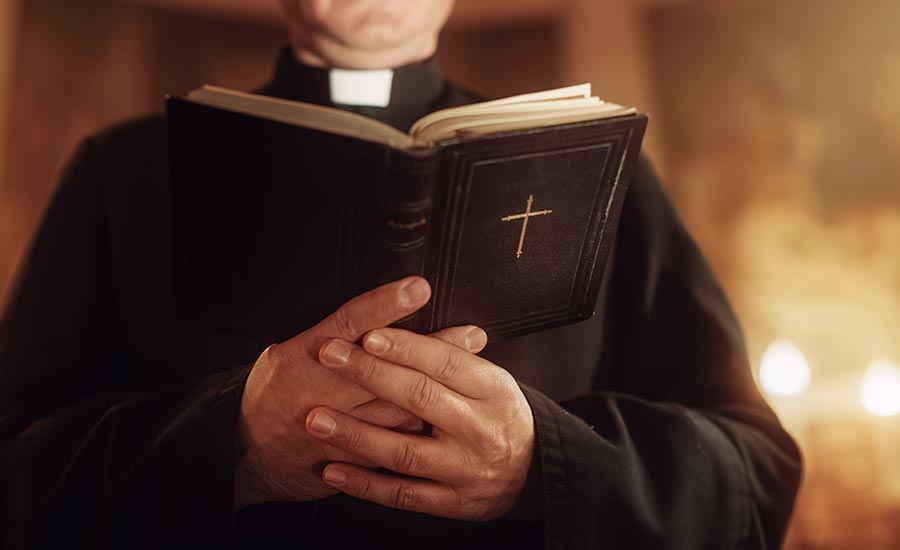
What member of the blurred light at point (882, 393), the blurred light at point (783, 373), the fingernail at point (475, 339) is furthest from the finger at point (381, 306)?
the blurred light at point (882, 393)

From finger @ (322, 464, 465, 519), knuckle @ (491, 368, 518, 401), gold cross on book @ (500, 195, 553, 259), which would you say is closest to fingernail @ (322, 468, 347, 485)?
finger @ (322, 464, 465, 519)

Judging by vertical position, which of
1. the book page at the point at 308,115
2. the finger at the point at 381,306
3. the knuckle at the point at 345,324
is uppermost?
the book page at the point at 308,115

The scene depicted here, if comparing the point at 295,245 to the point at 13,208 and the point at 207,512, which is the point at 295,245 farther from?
the point at 13,208

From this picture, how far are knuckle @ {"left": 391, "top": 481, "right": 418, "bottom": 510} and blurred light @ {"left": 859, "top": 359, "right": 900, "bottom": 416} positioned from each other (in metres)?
3.96

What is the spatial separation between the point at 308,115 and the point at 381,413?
16.4 inches

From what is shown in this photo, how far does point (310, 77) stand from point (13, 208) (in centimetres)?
359

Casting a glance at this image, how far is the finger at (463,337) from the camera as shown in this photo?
4.32 feet

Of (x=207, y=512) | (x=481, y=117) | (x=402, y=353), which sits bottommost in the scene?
(x=207, y=512)

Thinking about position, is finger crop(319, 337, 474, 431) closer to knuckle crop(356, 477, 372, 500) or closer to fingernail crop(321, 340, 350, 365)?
fingernail crop(321, 340, 350, 365)

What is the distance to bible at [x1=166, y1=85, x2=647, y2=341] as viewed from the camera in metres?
1.19

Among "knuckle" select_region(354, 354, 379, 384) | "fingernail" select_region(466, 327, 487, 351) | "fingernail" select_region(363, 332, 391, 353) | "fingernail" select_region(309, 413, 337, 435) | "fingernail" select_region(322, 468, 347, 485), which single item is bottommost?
"fingernail" select_region(322, 468, 347, 485)

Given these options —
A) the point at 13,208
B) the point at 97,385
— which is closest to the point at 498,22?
the point at 13,208

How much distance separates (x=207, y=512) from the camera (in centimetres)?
136

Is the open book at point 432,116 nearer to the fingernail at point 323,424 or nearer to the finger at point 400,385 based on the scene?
the finger at point 400,385
